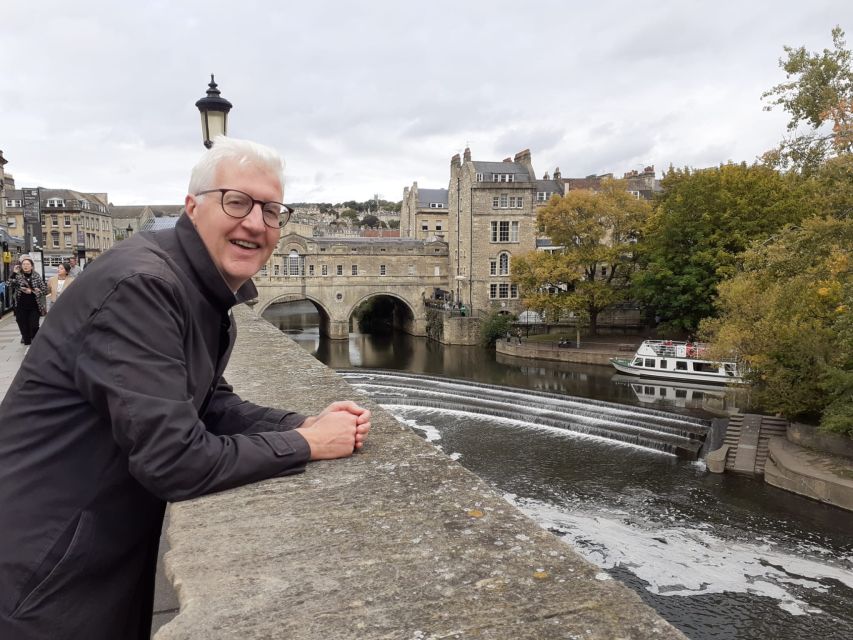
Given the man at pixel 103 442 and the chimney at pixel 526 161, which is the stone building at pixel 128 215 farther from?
the man at pixel 103 442

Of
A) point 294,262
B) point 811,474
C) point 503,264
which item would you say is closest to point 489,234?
point 503,264

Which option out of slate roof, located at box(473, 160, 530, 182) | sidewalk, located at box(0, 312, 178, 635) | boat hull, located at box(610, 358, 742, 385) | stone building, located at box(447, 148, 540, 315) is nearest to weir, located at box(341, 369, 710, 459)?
boat hull, located at box(610, 358, 742, 385)

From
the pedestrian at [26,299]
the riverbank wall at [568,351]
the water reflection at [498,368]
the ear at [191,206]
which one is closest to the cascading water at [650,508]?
the water reflection at [498,368]

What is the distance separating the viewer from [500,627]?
169 centimetres

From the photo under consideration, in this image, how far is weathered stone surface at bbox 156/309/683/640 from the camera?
5.58 ft

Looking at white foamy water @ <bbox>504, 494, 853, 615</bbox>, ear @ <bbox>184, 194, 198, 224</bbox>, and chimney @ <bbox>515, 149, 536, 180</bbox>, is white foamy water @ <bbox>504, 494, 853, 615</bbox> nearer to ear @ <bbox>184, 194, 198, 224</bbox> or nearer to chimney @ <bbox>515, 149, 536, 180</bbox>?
ear @ <bbox>184, 194, 198, 224</bbox>

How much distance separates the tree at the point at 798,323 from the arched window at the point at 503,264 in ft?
69.9

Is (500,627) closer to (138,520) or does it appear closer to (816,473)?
(138,520)

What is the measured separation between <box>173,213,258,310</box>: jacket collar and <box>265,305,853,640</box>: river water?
34.7ft

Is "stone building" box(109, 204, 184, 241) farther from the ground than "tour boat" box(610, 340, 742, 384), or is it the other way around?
"stone building" box(109, 204, 184, 241)

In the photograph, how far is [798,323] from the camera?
20125 millimetres

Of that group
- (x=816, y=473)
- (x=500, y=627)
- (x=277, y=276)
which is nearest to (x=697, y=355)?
(x=816, y=473)

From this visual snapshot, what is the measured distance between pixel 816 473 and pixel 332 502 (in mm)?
16760

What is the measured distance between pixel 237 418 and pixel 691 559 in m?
12.1
